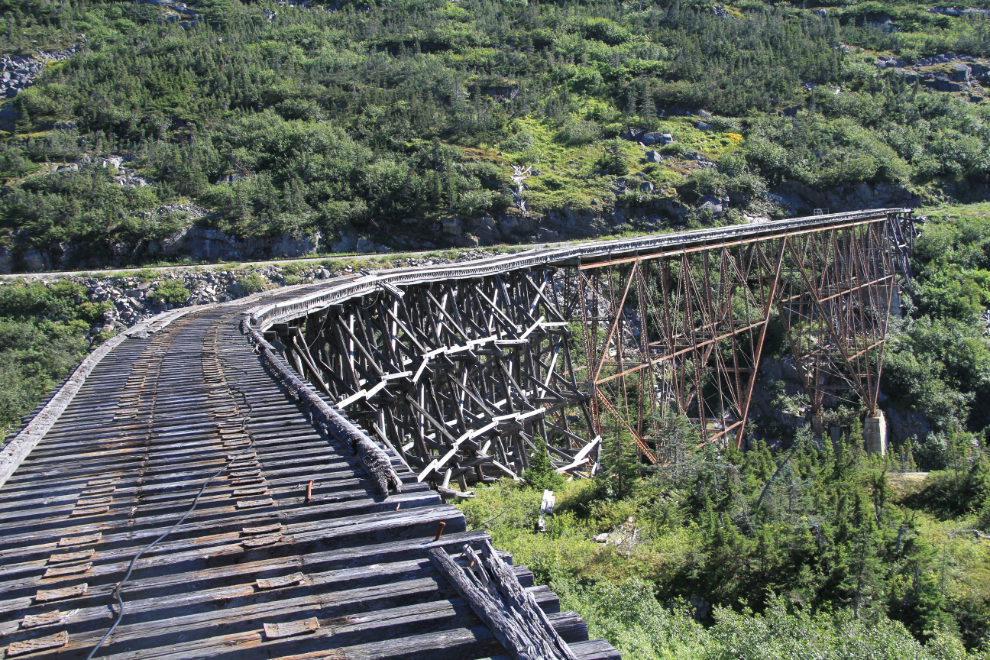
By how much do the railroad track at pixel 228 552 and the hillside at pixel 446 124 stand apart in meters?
28.0

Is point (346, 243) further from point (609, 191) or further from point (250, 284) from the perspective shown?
point (609, 191)

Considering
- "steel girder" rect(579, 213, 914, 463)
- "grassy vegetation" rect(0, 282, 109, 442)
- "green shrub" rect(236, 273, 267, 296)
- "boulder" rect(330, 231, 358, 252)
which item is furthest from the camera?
A: "boulder" rect(330, 231, 358, 252)

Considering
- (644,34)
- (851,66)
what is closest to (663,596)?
(851,66)

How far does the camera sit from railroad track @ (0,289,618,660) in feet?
9.61

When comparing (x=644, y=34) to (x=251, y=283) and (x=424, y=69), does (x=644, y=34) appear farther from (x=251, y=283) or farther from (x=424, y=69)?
(x=251, y=283)

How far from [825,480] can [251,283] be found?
20.1m

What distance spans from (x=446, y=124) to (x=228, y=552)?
45905 millimetres

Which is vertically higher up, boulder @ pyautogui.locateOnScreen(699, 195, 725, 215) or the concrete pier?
boulder @ pyautogui.locateOnScreen(699, 195, 725, 215)

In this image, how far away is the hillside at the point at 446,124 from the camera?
112 ft

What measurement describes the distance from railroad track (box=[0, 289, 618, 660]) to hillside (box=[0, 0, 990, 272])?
28.0 meters

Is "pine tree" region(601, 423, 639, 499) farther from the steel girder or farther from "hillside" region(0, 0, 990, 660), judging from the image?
the steel girder

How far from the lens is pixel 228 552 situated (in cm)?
363

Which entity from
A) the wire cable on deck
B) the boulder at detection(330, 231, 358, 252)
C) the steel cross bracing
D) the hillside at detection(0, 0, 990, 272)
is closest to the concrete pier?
the steel cross bracing

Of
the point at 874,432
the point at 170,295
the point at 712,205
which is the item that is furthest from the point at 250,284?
the point at 712,205
